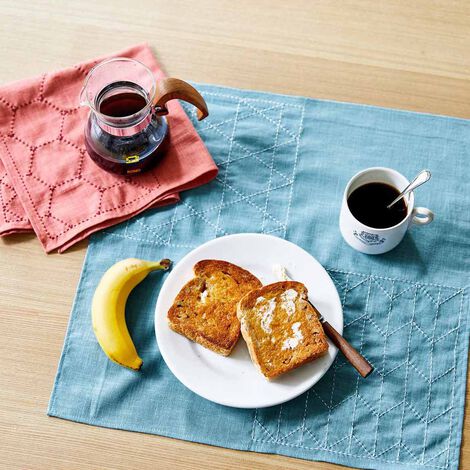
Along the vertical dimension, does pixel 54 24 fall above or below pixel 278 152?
above

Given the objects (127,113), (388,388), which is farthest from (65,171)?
(388,388)

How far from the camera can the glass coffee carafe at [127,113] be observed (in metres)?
1.10

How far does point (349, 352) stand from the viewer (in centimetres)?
106

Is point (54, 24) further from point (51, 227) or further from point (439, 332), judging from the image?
point (439, 332)

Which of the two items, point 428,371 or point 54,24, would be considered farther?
point 54,24

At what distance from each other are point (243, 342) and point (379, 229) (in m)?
0.27

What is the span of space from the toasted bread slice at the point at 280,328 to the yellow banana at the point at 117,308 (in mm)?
180

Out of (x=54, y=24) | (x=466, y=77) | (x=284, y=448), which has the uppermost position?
(x=54, y=24)

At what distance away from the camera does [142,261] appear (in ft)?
3.71

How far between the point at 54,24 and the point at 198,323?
24.3 inches

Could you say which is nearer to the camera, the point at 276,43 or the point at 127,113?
the point at 127,113

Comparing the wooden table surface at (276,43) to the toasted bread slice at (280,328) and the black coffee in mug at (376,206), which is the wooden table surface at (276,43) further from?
the toasted bread slice at (280,328)

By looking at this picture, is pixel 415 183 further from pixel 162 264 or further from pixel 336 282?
pixel 162 264

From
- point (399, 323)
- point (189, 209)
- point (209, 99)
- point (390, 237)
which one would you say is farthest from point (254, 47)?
point (399, 323)
